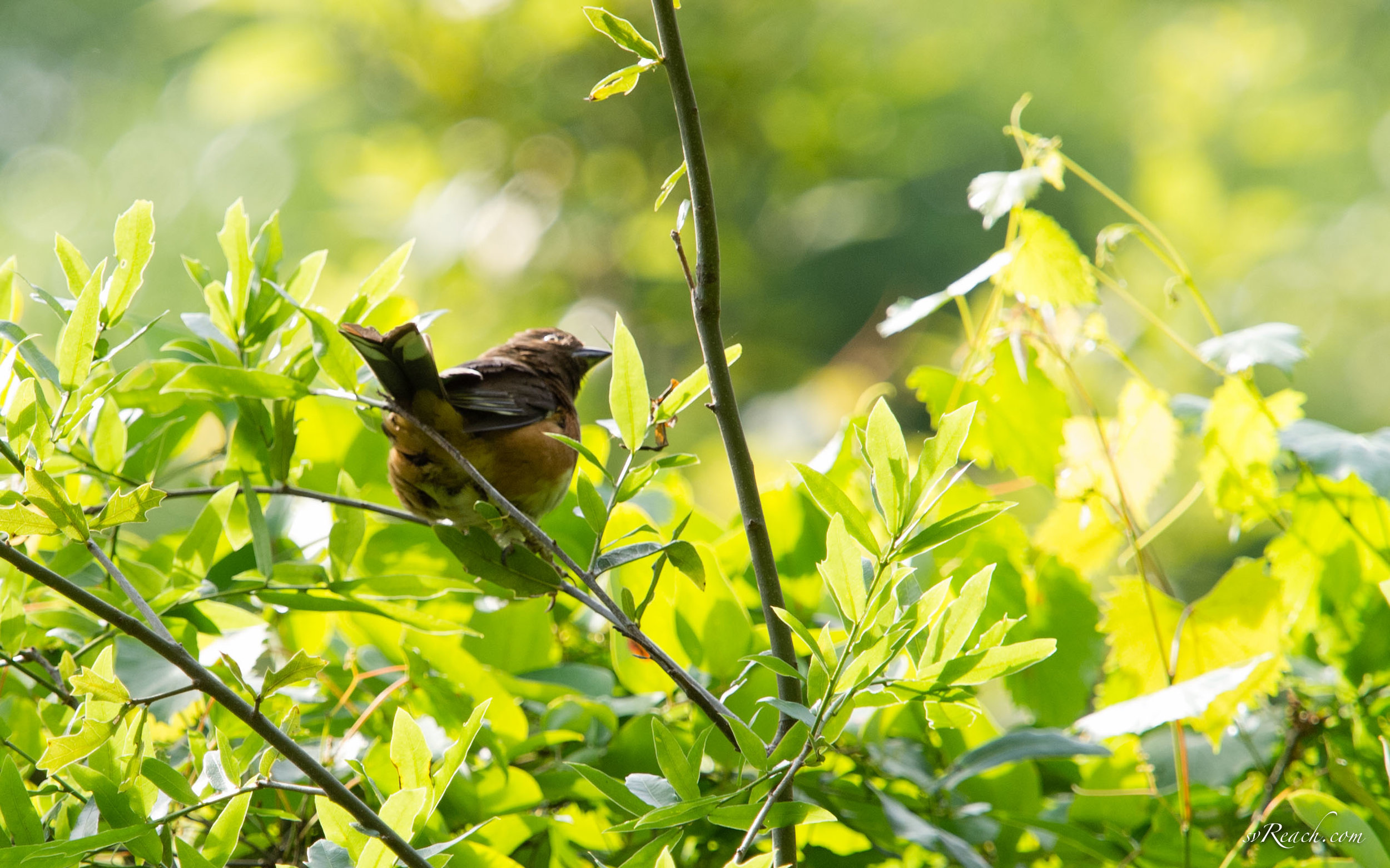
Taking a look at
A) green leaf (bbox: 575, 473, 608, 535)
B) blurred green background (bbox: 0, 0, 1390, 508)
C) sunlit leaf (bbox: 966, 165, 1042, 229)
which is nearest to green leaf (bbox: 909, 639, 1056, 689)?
green leaf (bbox: 575, 473, 608, 535)

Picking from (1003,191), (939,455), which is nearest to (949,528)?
(939,455)

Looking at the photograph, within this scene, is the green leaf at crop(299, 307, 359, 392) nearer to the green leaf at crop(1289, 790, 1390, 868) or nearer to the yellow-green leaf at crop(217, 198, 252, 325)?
the yellow-green leaf at crop(217, 198, 252, 325)

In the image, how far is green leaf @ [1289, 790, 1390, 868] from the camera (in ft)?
2.42

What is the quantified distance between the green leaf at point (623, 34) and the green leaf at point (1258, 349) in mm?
709

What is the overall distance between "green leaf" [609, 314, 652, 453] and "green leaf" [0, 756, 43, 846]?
454mm

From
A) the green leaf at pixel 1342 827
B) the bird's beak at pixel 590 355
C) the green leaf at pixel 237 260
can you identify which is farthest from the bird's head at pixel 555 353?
the green leaf at pixel 1342 827

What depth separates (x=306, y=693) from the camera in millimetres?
1021

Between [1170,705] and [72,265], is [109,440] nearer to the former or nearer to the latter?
[72,265]

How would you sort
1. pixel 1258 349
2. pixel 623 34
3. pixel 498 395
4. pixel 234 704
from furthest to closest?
pixel 498 395
pixel 1258 349
pixel 623 34
pixel 234 704

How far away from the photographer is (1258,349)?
1.09 meters

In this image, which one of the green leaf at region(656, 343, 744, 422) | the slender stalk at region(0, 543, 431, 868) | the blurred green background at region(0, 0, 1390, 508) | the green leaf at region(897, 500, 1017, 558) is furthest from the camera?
the blurred green background at region(0, 0, 1390, 508)

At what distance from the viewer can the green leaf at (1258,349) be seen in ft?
3.47

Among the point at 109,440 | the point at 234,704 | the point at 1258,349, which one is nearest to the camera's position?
the point at 234,704

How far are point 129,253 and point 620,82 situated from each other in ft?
1.29
